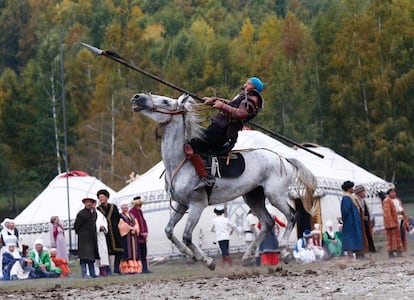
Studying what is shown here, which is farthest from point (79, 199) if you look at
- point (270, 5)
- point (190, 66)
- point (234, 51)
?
point (270, 5)

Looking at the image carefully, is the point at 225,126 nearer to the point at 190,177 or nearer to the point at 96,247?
the point at 190,177

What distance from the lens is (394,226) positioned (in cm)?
2322

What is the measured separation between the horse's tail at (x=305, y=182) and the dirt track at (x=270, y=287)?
1.95 meters

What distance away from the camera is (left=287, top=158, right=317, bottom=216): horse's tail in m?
16.9

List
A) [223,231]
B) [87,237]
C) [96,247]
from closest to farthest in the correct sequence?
1. [87,237]
2. [96,247]
3. [223,231]

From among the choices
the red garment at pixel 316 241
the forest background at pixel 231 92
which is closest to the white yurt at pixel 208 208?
the red garment at pixel 316 241

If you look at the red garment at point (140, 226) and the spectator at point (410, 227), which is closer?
the red garment at point (140, 226)

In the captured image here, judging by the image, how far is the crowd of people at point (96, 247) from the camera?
838 inches

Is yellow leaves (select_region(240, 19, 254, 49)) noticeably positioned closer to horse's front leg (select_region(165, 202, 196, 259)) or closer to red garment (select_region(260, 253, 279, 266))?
red garment (select_region(260, 253, 279, 266))

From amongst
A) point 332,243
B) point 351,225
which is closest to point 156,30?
point 332,243

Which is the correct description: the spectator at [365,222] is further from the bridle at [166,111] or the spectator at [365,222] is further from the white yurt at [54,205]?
the white yurt at [54,205]

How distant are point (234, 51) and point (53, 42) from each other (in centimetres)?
1033

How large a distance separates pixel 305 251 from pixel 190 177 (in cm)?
932

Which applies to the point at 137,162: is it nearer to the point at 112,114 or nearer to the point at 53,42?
the point at 112,114
